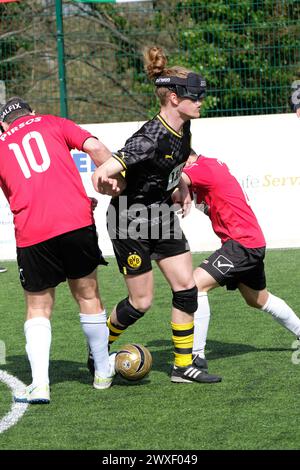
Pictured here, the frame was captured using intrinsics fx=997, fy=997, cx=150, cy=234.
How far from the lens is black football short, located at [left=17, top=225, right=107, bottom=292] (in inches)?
229

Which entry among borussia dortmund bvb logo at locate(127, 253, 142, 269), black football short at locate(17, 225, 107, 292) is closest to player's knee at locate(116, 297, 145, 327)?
borussia dortmund bvb logo at locate(127, 253, 142, 269)

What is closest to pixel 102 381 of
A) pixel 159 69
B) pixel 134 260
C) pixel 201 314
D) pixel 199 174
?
pixel 134 260

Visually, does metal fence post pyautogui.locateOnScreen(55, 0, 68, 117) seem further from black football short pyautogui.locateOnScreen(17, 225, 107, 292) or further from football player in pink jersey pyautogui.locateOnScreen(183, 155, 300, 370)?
black football short pyautogui.locateOnScreen(17, 225, 107, 292)

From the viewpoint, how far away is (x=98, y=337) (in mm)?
6051

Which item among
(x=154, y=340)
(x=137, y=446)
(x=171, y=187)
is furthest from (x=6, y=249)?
(x=137, y=446)

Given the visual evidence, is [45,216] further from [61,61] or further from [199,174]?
[61,61]

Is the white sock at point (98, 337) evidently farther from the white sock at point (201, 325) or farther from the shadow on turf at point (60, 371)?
the white sock at point (201, 325)

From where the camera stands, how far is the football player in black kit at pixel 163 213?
6086mm

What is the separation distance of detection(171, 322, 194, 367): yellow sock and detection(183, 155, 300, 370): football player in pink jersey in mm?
250

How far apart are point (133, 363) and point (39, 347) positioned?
0.65 meters

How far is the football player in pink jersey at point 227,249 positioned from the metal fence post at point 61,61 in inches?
279

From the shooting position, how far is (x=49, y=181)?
579 centimetres

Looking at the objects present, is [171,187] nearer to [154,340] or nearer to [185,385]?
[185,385]
